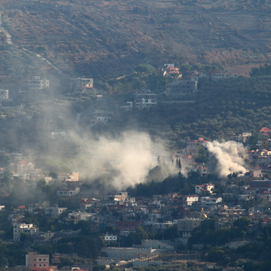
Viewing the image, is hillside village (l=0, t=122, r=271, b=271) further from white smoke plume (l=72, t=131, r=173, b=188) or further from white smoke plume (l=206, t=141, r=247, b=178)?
white smoke plume (l=72, t=131, r=173, b=188)

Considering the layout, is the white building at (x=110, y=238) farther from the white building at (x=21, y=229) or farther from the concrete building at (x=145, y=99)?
the concrete building at (x=145, y=99)

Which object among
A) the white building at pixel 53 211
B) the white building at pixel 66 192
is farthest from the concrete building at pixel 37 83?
the white building at pixel 53 211

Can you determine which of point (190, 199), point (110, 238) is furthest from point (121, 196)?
point (110, 238)

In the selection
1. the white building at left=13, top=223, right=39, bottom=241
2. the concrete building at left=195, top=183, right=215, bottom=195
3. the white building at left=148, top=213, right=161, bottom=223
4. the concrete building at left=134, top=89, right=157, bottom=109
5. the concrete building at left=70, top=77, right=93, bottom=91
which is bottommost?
the white building at left=13, top=223, right=39, bottom=241

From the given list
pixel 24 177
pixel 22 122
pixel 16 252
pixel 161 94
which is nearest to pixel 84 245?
pixel 16 252

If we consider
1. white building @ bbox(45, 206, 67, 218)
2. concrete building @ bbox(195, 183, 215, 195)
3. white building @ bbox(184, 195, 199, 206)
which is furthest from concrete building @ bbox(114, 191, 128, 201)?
concrete building @ bbox(195, 183, 215, 195)
